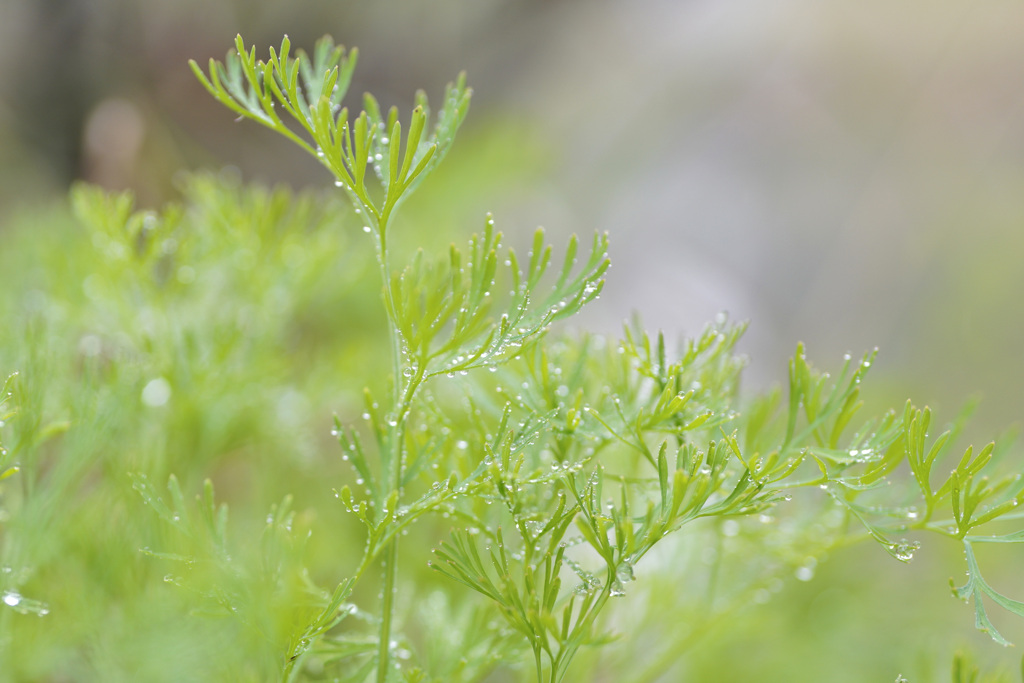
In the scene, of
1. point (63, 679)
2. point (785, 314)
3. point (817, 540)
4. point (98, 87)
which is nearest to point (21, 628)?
point (63, 679)

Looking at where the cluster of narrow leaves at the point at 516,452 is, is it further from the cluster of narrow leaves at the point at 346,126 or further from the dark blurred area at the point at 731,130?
the dark blurred area at the point at 731,130

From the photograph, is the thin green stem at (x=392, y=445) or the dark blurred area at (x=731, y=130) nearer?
the thin green stem at (x=392, y=445)

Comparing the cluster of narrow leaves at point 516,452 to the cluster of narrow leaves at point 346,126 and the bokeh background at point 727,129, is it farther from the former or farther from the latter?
the bokeh background at point 727,129

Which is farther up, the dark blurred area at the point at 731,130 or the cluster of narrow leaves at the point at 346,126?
the dark blurred area at the point at 731,130

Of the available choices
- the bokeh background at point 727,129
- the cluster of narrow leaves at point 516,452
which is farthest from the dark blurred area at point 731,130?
the cluster of narrow leaves at point 516,452

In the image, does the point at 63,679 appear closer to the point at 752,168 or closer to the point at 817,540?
the point at 817,540

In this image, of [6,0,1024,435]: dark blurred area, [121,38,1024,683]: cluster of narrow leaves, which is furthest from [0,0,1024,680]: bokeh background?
[121,38,1024,683]: cluster of narrow leaves

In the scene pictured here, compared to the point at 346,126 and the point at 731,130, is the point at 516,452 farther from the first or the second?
the point at 731,130

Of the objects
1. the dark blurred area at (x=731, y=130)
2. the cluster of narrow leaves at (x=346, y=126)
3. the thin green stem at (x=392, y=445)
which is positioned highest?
the dark blurred area at (x=731, y=130)

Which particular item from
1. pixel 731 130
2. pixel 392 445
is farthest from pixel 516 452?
pixel 731 130

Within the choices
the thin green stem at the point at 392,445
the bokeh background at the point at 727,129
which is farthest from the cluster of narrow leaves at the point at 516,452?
the bokeh background at the point at 727,129
